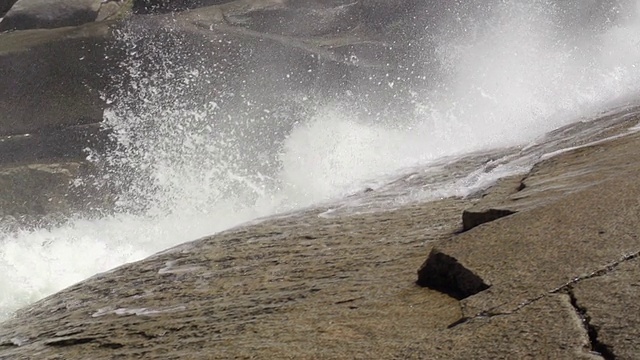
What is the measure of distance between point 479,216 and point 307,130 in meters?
10.8

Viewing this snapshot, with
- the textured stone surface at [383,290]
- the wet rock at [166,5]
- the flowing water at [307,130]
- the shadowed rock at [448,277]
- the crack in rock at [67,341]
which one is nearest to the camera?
the textured stone surface at [383,290]

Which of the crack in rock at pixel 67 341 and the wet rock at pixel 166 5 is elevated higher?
the wet rock at pixel 166 5

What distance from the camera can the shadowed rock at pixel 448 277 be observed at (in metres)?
5.07

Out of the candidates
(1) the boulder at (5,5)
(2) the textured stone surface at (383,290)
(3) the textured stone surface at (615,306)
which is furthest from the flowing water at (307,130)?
(3) the textured stone surface at (615,306)

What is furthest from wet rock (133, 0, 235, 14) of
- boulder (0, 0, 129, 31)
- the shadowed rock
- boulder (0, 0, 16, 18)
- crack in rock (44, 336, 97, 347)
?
the shadowed rock

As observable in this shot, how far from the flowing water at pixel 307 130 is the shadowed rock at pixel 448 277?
5.34 metres

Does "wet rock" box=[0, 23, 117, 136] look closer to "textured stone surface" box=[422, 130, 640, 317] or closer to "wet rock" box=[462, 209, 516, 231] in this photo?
"wet rock" box=[462, 209, 516, 231]

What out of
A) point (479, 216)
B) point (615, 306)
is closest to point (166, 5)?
point (479, 216)

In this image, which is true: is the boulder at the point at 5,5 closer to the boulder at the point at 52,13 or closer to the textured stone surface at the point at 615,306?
the boulder at the point at 52,13

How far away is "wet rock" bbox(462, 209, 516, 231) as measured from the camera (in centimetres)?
616

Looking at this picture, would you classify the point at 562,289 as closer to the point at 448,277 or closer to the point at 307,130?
the point at 448,277

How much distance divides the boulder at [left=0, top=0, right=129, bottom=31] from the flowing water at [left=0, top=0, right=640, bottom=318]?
221cm

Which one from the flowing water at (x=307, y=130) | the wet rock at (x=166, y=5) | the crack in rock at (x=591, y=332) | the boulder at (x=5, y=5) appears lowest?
the crack in rock at (x=591, y=332)

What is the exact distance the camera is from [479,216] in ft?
20.8
